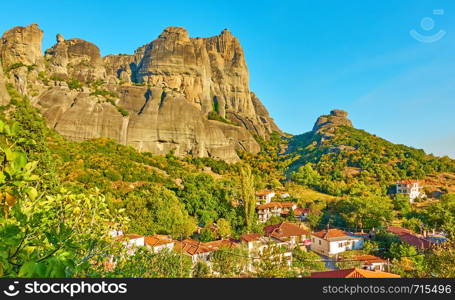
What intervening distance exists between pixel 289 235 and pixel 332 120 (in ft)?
227

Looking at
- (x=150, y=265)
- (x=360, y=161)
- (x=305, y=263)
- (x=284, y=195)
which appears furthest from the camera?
(x=360, y=161)

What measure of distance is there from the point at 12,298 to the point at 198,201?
89.0 ft

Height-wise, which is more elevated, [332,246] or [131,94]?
[131,94]

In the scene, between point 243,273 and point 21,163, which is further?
point 243,273

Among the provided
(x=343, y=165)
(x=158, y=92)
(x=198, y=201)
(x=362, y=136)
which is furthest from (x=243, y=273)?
(x=362, y=136)

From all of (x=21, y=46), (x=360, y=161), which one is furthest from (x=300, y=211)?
(x=21, y=46)

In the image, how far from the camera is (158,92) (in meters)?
48.9

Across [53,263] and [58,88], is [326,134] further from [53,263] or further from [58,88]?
[53,263]

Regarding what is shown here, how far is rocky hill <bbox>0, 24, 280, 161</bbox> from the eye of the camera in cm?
4038

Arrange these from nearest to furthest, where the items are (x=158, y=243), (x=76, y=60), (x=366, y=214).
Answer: (x=158, y=243), (x=366, y=214), (x=76, y=60)

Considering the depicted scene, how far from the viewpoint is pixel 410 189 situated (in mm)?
45000

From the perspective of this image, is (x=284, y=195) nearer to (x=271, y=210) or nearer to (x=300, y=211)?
(x=300, y=211)

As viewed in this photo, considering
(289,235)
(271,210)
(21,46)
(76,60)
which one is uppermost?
Answer: (76,60)

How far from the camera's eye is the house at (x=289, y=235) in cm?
2580
